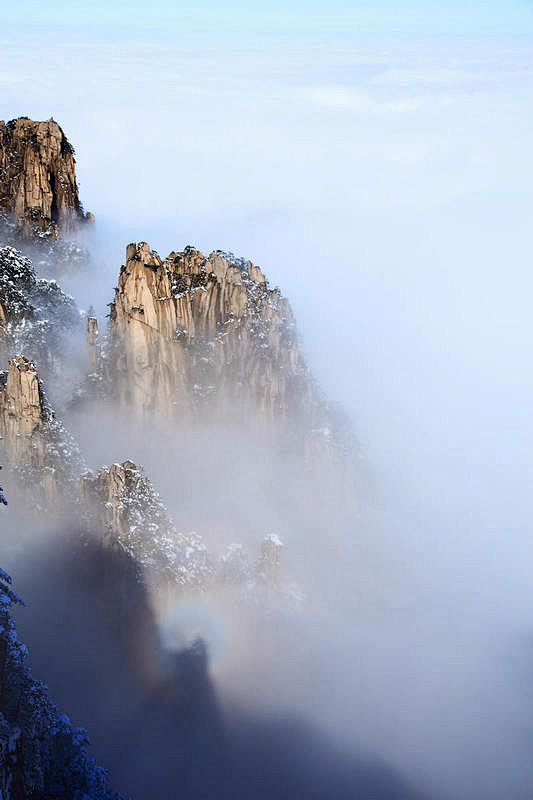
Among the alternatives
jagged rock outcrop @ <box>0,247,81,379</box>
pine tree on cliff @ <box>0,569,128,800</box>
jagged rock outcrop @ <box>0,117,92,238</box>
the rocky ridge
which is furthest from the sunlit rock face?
pine tree on cliff @ <box>0,569,128,800</box>

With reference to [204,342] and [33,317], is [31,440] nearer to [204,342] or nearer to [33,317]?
[33,317]

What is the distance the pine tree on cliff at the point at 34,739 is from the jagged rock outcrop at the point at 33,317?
172 ft

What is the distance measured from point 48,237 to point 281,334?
3771 centimetres

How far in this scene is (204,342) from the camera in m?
85.0

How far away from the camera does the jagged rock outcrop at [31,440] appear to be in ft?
201

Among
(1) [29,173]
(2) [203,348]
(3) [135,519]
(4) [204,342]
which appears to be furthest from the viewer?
(1) [29,173]

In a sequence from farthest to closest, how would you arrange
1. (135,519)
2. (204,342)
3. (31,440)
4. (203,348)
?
1. (204,342)
2. (203,348)
3. (31,440)
4. (135,519)

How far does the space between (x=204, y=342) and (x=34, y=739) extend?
6323 centimetres

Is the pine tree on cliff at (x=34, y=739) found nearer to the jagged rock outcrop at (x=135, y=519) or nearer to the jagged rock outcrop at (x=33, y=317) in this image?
the jagged rock outcrop at (x=135, y=519)

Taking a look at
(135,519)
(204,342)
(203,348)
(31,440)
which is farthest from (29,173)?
(135,519)

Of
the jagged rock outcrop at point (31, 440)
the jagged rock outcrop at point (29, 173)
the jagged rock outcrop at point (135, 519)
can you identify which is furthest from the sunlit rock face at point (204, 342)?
the jagged rock outcrop at point (29, 173)

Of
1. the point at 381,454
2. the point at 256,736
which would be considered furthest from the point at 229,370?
the point at 381,454

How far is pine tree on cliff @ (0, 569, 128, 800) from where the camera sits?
79.0 feet

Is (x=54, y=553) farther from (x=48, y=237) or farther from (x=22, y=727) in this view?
(x=48, y=237)
